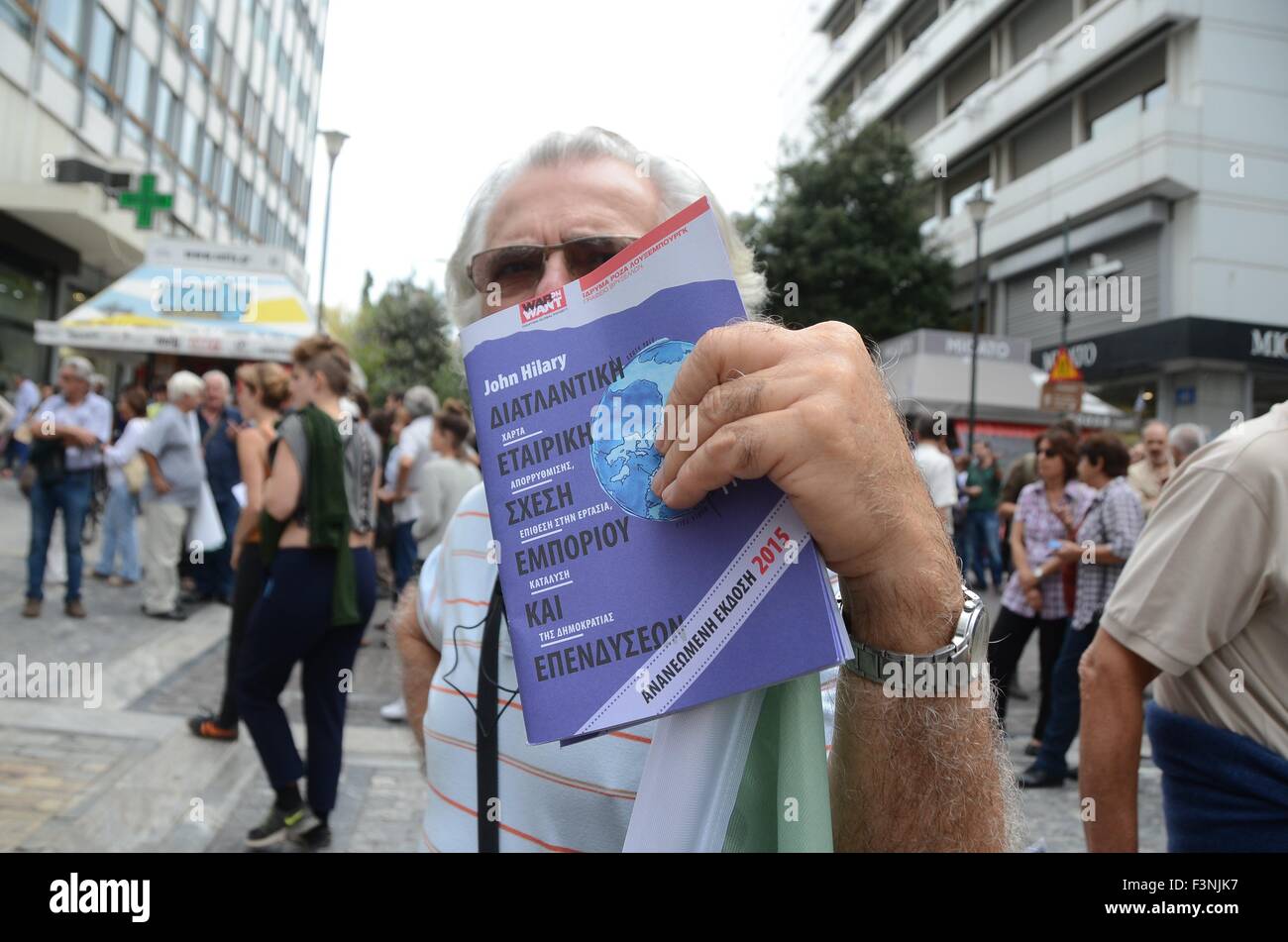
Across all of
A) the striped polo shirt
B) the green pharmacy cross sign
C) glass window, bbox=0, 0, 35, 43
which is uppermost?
glass window, bbox=0, 0, 35, 43

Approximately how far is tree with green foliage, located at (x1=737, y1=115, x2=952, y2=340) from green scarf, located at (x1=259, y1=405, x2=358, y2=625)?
848 inches

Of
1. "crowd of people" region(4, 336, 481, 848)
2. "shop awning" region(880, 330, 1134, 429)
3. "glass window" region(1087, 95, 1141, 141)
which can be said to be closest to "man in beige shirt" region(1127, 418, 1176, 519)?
"crowd of people" region(4, 336, 481, 848)

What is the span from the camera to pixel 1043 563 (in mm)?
5551

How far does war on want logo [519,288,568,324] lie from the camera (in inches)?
38.5

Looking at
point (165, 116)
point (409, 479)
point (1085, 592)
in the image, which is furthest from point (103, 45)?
point (1085, 592)

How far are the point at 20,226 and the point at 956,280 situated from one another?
2346 centimetres

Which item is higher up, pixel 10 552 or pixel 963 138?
pixel 963 138

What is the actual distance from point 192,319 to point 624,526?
1491 centimetres

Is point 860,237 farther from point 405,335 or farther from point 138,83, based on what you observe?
point 405,335

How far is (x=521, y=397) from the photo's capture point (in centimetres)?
101

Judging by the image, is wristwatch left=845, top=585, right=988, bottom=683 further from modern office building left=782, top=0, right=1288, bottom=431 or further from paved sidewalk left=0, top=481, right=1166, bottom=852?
modern office building left=782, top=0, right=1288, bottom=431

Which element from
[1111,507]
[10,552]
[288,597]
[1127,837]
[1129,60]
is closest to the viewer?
[1127,837]

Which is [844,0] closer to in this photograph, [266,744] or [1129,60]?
[1129,60]
